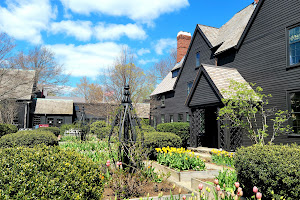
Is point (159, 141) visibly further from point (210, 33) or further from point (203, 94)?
point (210, 33)

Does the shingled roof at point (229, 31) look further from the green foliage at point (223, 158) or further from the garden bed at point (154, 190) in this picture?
the garden bed at point (154, 190)

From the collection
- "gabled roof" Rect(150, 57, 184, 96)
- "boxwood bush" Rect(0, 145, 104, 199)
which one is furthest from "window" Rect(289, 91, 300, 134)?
"gabled roof" Rect(150, 57, 184, 96)

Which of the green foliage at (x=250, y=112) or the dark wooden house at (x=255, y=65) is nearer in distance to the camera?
the green foliage at (x=250, y=112)

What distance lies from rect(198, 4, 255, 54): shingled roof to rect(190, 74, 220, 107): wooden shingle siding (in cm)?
290

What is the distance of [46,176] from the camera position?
3371 mm

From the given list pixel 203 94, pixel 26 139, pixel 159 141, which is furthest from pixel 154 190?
pixel 203 94

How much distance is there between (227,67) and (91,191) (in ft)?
42.4

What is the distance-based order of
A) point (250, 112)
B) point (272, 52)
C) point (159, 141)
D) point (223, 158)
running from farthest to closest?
point (272, 52), point (159, 141), point (250, 112), point (223, 158)

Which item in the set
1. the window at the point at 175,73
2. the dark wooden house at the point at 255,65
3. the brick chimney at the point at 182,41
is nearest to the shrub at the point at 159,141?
the dark wooden house at the point at 255,65

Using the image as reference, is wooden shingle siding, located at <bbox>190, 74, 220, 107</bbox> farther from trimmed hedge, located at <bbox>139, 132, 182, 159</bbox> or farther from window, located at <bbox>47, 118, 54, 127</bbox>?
window, located at <bbox>47, 118, 54, 127</bbox>

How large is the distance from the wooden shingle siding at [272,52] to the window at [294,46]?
21cm

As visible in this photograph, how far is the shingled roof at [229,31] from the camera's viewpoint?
15.1 m

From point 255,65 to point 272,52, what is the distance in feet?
4.02

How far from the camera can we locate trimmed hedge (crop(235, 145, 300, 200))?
414 centimetres
